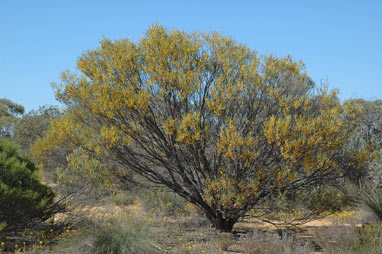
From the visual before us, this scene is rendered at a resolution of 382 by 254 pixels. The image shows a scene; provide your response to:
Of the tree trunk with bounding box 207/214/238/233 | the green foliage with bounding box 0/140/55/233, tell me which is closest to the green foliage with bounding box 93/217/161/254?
the green foliage with bounding box 0/140/55/233

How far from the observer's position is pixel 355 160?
27.8ft

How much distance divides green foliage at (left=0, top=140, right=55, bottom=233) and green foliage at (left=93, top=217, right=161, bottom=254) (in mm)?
1554

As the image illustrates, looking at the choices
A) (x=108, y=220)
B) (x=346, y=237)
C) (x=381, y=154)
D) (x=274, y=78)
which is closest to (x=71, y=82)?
(x=108, y=220)

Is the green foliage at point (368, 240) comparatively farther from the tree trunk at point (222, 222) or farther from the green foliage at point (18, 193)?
the green foliage at point (18, 193)

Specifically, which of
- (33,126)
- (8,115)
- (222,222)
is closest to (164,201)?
(222,222)

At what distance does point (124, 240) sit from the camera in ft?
22.1

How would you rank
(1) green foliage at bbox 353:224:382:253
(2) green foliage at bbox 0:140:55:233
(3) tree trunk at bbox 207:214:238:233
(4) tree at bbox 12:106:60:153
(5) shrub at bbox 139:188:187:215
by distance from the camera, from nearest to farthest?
(1) green foliage at bbox 353:224:382:253 < (2) green foliage at bbox 0:140:55:233 < (3) tree trunk at bbox 207:214:238:233 < (5) shrub at bbox 139:188:187:215 < (4) tree at bbox 12:106:60:153

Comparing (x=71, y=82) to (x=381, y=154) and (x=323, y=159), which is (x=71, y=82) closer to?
(x=323, y=159)

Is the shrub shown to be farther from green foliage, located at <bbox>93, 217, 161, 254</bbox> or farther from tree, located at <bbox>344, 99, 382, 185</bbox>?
tree, located at <bbox>344, 99, 382, 185</bbox>

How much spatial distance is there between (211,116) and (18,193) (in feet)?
13.2

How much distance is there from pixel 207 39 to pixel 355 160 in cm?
422

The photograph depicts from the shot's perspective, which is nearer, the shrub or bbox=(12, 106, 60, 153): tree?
the shrub

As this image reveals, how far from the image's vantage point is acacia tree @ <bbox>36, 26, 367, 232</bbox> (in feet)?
24.5

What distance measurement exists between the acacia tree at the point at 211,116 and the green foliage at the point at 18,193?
1.26m
